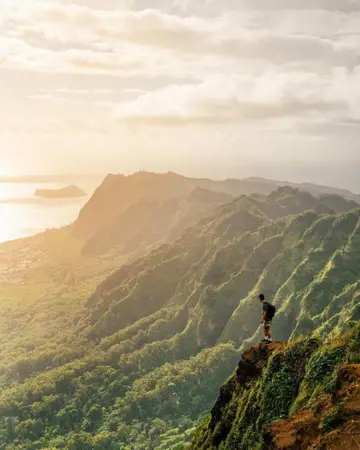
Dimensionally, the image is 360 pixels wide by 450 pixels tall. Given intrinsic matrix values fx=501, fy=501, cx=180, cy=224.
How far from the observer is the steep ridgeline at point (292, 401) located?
82.2 feet

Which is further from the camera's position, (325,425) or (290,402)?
(290,402)

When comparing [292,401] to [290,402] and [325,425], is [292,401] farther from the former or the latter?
[325,425]

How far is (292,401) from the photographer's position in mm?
36625

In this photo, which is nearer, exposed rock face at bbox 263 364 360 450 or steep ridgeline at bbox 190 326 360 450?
exposed rock face at bbox 263 364 360 450

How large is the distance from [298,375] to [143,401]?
14730 cm

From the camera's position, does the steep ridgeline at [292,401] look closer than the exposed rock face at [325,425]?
No

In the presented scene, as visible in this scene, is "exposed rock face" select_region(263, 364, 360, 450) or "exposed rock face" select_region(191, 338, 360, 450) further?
"exposed rock face" select_region(191, 338, 360, 450)

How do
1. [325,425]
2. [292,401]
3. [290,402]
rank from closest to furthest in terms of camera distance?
1. [325,425]
2. [292,401]
3. [290,402]

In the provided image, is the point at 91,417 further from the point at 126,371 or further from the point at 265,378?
the point at 265,378

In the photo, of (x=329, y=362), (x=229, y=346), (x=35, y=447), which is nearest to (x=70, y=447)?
(x=35, y=447)

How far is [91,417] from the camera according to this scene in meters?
174

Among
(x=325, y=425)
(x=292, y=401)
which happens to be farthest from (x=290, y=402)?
(x=325, y=425)

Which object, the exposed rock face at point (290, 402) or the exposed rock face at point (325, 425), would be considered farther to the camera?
the exposed rock face at point (290, 402)

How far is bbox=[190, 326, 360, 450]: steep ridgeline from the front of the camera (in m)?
25.1
